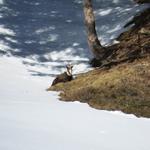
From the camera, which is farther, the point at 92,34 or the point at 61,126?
the point at 92,34

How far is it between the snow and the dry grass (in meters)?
0.39

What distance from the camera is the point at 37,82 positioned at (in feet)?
59.8

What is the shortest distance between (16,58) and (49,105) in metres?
9.91

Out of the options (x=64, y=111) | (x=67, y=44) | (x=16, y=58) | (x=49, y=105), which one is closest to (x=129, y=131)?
(x=64, y=111)

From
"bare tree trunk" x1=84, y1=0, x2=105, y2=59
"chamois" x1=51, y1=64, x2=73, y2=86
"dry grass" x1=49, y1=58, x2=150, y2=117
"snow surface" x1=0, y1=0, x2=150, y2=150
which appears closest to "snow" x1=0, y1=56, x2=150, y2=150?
"snow surface" x1=0, y1=0, x2=150, y2=150

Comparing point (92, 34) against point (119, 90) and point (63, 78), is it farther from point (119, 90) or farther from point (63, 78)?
point (119, 90)

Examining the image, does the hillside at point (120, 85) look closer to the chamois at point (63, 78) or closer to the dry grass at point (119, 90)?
the dry grass at point (119, 90)

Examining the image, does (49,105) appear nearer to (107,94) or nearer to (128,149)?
(107,94)

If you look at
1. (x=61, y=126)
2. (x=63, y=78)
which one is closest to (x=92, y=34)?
(x=63, y=78)

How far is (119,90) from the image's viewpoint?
541 inches

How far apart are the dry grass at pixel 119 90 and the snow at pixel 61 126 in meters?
0.39

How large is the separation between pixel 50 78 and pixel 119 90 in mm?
6099

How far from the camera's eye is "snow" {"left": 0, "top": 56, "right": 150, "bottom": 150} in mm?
9234

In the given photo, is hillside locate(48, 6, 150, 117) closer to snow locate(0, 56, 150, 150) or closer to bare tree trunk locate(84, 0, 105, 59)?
snow locate(0, 56, 150, 150)
